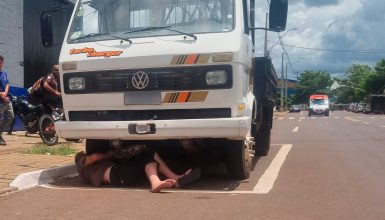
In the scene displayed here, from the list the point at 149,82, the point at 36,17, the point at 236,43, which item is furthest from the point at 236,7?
the point at 36,17

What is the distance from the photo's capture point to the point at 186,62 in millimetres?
6148

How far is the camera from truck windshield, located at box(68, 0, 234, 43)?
256 inches

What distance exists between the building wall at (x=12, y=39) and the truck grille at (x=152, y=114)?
905 centimetres

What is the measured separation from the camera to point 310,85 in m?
117

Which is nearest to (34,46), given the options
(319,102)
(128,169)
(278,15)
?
(128,169)

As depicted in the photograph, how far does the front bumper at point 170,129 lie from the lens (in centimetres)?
604

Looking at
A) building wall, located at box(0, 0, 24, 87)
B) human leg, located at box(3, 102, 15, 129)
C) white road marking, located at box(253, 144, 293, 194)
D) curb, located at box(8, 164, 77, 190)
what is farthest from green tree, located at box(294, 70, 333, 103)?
curb, located at box(8, 164, 77, 190)

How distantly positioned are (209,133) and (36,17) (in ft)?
39.7

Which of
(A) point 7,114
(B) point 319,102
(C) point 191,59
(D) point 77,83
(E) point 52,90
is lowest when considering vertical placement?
(B) point 319,102

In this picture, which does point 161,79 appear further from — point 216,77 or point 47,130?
point 47,130

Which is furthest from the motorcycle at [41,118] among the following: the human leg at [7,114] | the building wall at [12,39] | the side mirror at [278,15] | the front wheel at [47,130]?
the side mirror at [278,15]

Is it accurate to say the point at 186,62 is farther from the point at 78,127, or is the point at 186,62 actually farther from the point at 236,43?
the point at 78,127

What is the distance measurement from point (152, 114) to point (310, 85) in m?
114

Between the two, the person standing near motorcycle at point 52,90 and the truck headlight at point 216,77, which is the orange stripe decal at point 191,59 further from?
the person standing near motorcycle at point 52,90
